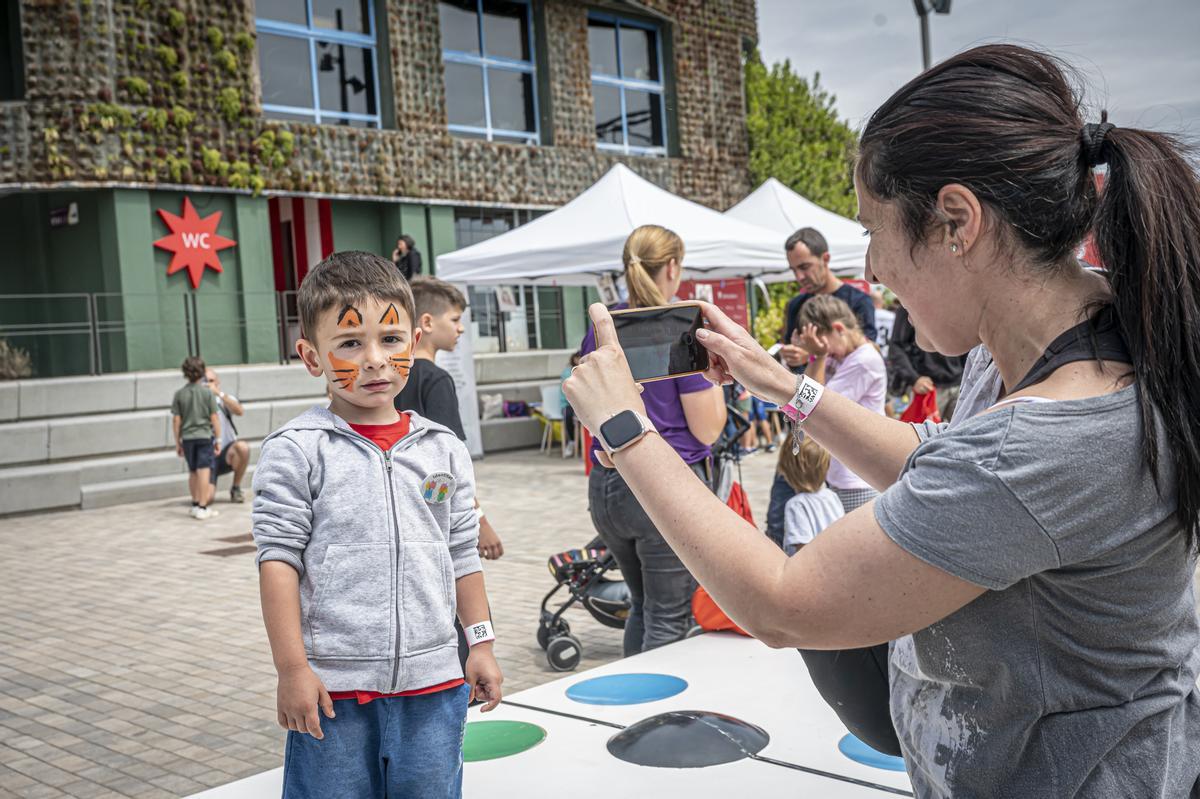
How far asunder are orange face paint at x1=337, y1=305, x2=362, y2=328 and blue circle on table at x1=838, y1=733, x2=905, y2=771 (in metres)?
1.85

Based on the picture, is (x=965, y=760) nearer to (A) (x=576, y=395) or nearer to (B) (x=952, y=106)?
(A) (x=576, y=395)

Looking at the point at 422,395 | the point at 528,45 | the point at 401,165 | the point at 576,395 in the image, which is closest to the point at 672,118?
the point at 528,45

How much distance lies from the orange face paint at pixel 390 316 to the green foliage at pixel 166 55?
51.3 ft

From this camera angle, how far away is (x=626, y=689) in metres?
3.91

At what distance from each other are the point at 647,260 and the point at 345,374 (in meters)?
1.89

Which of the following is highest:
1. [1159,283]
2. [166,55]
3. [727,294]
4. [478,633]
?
[166,55]

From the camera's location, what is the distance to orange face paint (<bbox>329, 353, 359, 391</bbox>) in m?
2.46

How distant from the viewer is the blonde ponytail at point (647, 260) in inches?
159

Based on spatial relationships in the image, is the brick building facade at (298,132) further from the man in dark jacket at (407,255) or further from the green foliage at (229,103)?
the man in dark jacket at (407,255)

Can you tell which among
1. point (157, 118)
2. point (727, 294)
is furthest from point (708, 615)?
point (157, 118)

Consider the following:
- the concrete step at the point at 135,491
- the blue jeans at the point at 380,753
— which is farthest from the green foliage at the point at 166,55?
the blue jeans at the point at 380,753

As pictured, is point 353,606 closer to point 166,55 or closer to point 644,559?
point 644,559

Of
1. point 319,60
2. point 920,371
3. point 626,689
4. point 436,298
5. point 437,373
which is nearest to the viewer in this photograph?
point 437,373

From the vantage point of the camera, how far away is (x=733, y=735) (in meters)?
3.40
